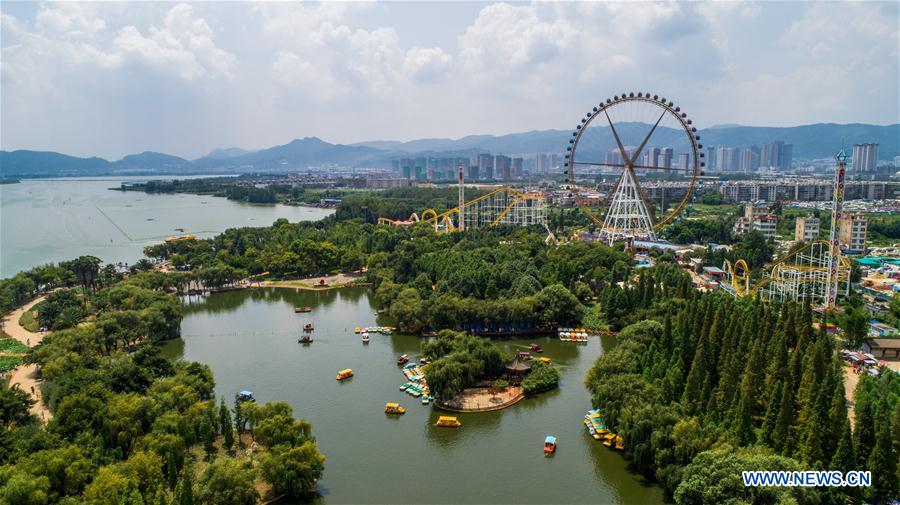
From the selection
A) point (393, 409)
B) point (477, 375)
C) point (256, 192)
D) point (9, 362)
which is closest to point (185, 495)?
point (393, 409)

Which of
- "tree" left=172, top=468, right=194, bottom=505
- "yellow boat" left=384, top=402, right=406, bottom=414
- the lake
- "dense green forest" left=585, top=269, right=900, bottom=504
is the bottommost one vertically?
the lake

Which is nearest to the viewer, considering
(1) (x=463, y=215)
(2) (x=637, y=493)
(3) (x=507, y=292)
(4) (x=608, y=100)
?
(2) (x=637, y=493)

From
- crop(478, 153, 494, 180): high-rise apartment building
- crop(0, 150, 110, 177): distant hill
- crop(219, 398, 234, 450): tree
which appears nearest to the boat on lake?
crop(219, 398, 234, 450): tree

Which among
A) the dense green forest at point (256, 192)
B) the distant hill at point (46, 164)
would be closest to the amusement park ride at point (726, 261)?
the dense green forest at point (256, 192)

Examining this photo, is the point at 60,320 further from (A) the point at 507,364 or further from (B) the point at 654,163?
(B) the point at 654,163

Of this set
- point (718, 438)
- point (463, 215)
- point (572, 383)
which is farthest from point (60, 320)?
point (463, 215)

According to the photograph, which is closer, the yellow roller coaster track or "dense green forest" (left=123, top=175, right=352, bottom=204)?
the yellow roller coaster track

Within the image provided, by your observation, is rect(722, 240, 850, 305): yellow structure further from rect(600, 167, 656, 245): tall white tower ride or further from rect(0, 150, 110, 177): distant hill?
rect(0, 150, 110, 177): distant hill
